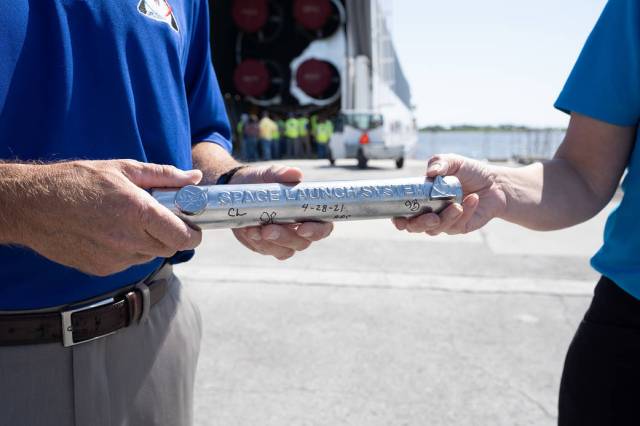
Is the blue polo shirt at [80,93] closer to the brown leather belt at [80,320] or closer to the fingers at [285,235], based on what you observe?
the brown leather belt at [80,320]

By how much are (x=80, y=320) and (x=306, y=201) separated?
20.9 inches

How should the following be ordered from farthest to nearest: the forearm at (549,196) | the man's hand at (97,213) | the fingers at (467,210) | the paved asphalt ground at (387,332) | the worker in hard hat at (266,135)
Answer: the worker in hard hat at (266,135)
the paved asphalt ground at (387,332)
the forearm at (549,196)
the fingers at (467,210)
the man's hand at (97,213)

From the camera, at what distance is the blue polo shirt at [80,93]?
106cm

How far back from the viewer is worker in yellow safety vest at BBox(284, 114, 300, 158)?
2224 cm

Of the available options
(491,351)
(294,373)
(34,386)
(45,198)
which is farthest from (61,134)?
(491,351)

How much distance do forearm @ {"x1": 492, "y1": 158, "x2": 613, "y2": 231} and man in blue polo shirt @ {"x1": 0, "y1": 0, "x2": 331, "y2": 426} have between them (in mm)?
550

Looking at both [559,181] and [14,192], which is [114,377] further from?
[559,181]

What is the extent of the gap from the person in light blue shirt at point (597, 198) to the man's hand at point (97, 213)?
498 millimetres

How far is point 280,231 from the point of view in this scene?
3.58ft

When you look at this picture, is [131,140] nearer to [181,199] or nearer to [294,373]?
[181,199]

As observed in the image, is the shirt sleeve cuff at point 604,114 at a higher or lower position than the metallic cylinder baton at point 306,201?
higher

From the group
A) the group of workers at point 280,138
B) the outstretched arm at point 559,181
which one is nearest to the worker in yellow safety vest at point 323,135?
the group of workers at point 280,138

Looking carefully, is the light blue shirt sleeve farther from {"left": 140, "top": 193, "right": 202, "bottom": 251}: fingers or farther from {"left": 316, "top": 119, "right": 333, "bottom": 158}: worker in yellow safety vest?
{"left": 316, "top": 119, "right": 333, "bottom": 158}: worker in yellow safety vest

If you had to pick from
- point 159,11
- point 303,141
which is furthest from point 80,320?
point 303,141
